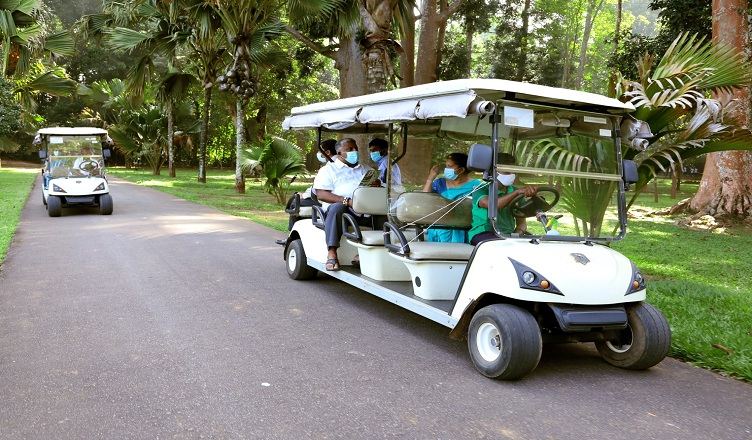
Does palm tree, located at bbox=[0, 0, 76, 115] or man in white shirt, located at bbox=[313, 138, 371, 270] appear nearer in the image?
man in white shirt, located at bbox=[313, 138, 371, 270]

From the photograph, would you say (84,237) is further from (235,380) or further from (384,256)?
(235,380)

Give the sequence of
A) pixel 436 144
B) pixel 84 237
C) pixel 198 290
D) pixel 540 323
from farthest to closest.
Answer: pixel 84 237, pixel 436 144, pixel 198 290, pixel 540 323

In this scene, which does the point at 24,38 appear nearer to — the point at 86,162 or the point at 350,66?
the point at 86,162

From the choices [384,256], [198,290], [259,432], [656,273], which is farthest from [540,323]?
[656,273]

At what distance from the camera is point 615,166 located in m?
5.03

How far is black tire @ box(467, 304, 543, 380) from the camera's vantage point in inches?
161

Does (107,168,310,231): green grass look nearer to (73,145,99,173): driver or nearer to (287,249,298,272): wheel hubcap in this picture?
(73,145,99,173): driver

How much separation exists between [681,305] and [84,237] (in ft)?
30.3

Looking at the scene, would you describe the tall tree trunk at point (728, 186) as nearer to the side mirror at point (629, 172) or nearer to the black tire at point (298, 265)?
the side mirror at point (629, 172)

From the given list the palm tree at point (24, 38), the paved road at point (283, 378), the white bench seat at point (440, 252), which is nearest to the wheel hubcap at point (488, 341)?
the paved road at point (283, 378)

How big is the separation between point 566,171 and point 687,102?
7.28 ft

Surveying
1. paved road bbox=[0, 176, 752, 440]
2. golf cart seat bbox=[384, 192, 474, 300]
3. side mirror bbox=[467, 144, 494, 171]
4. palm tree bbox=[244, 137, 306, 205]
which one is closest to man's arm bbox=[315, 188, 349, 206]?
paved road bbox=[0, 176, 752, 440]

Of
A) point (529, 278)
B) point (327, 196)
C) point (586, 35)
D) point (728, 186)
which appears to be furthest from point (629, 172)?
point (586, 35)

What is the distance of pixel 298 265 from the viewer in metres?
7.48
